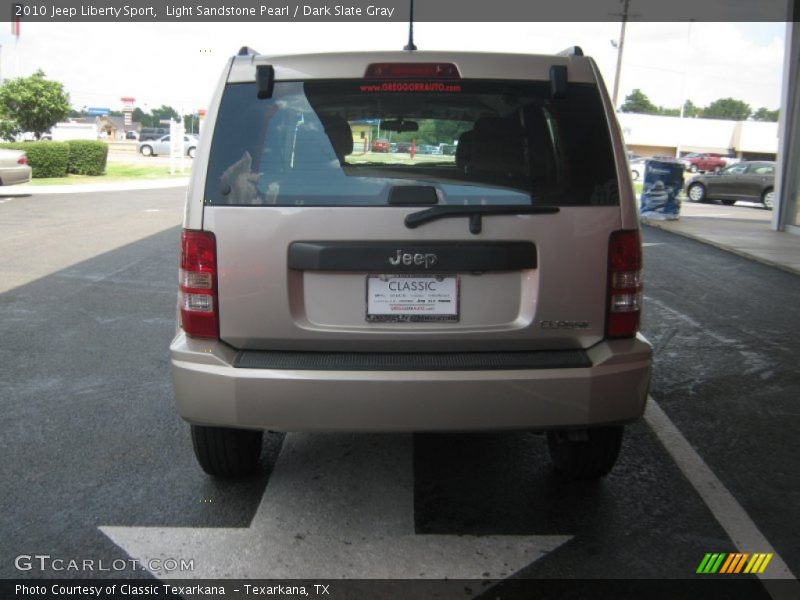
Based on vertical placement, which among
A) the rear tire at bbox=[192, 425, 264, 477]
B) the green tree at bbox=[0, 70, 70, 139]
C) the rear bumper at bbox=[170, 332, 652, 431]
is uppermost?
the green tree at bbox=[0, 70, 70, 139]

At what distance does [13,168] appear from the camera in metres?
20.4

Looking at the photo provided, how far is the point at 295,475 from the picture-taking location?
13.0ft

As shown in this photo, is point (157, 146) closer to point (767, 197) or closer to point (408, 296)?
point (767, 197)

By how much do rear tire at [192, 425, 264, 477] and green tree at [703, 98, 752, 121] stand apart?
158901mm

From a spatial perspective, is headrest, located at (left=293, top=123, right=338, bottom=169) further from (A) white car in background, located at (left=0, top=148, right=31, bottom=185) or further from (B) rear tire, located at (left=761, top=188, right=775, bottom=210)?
(B) rear tire, located at (left=761, top=188, right=775, bottom=210)

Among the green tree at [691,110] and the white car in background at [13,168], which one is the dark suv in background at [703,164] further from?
the green tree at [691,110]

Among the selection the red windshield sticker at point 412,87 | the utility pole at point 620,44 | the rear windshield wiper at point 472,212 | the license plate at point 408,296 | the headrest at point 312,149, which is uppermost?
the utility pole at point 620,44

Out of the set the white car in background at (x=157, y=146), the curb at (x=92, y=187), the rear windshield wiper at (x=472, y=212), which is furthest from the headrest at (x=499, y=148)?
the white car in background at (x=157, y=146)

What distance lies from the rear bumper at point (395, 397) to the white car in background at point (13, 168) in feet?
64.9

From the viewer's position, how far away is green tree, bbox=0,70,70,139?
29859mm

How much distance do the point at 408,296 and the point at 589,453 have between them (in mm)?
1246

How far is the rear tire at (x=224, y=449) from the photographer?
3.61 meters

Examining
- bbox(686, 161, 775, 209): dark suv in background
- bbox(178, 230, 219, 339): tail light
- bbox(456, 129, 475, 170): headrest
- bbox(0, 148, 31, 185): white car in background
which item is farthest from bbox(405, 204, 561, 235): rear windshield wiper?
bbox(686, 161, 775, 209): dark suv in background

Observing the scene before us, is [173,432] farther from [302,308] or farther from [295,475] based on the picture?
[302,308]
